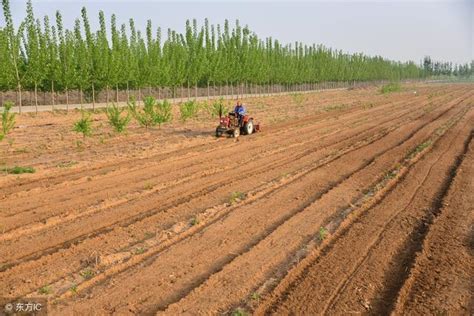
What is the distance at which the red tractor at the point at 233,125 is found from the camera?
16.4 meters

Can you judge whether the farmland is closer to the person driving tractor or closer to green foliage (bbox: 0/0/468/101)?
the person driving tractor

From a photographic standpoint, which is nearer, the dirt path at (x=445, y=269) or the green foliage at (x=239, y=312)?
the green foliage at (x=239, y=312)

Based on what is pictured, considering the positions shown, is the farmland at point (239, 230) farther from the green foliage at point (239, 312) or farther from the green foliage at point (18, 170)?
the green foliage at point (18, 170)

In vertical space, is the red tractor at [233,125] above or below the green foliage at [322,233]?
above

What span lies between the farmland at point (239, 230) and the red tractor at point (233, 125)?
284 cm

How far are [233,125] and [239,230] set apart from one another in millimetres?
10159

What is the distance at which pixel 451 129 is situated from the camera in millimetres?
19219

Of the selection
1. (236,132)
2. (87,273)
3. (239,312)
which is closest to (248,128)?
(236,132)

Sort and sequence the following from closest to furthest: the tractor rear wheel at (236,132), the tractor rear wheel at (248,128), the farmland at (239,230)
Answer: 1. the farmland at (239,230)
2. the tractor rear wheel at (236,132)
3. the tractor rear wheel at (248,128)

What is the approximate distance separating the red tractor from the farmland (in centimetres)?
284

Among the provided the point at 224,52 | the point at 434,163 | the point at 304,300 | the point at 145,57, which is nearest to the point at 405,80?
the point at 224,52

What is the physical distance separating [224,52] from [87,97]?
18.3 meters

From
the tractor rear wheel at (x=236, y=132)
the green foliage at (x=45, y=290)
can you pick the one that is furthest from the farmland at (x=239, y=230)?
the tractor rear wheel at (x=236, y=132)

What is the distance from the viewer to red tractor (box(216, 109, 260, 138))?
1639cm
